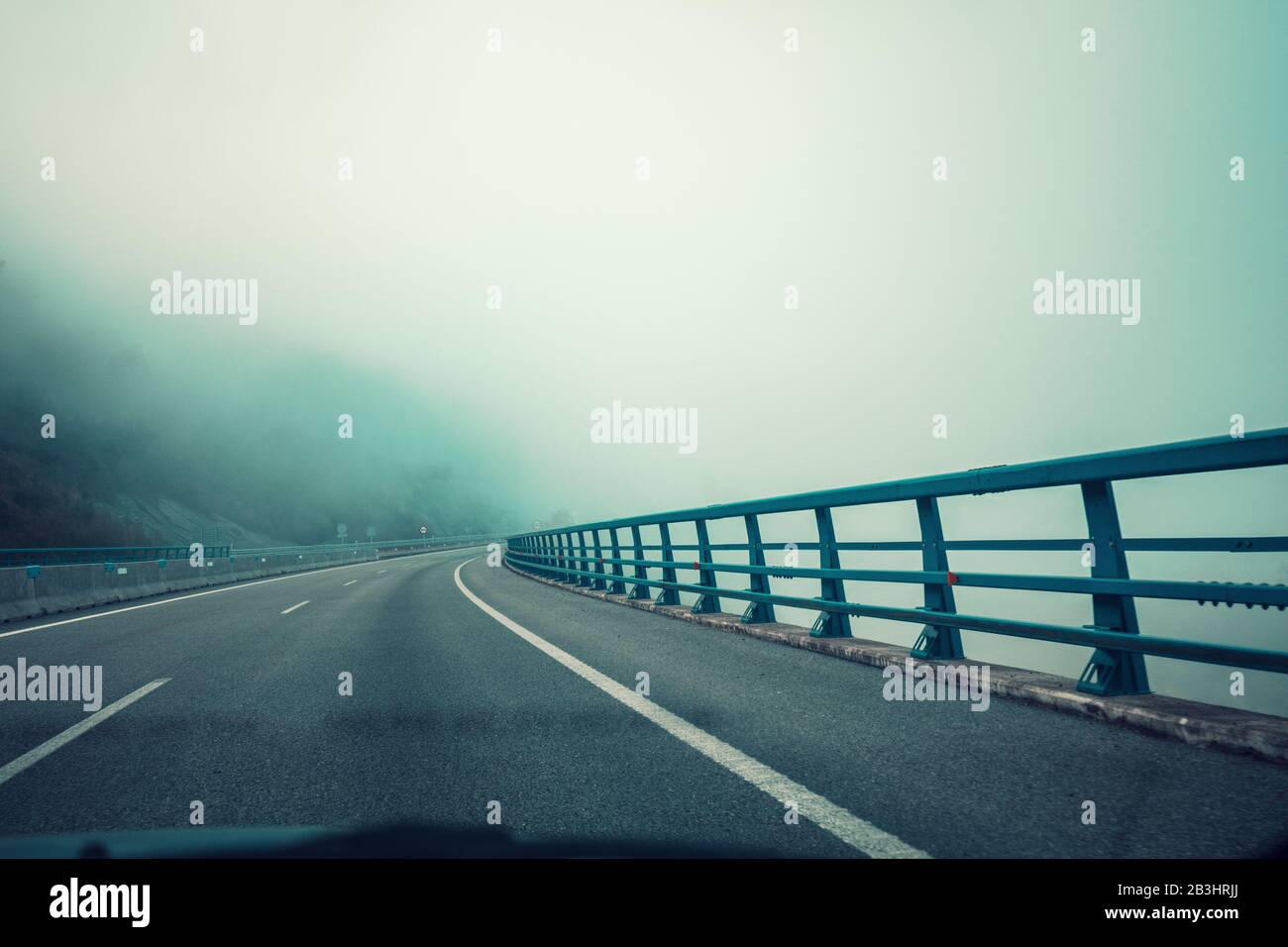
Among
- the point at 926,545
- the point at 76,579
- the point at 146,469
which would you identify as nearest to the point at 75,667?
the point at 926,545

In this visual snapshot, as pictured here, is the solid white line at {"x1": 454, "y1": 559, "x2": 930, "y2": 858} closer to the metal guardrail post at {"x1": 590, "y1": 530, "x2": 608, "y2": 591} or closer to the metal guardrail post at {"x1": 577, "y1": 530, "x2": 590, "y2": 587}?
the metal guardrail post at {"x1": 590, "y1": 530, "x2": 608, "y2": 591}

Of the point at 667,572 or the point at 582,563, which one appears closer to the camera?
the point at 667,572

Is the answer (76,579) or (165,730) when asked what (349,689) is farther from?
(76,579)

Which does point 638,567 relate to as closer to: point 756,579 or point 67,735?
point 756,579

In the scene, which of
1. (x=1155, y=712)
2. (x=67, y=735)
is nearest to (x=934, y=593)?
(x=1155, y=712)

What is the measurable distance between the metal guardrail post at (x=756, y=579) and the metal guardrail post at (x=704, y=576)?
1345 mm

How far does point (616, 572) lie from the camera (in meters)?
16.5

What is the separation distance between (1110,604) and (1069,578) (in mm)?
284

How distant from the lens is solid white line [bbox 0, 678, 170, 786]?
442 cm

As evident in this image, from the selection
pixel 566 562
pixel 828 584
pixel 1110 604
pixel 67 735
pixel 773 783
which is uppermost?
pixel 1110 604

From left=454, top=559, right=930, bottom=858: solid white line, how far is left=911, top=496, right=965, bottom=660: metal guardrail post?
2502mm

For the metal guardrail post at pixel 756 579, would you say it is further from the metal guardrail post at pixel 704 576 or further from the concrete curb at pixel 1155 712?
the concrete curb at pixel 1155 712

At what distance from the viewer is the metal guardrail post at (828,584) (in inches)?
324

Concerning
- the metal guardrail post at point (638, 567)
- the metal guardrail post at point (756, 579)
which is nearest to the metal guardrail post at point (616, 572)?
the metal guardrail post at point (638, 567)
